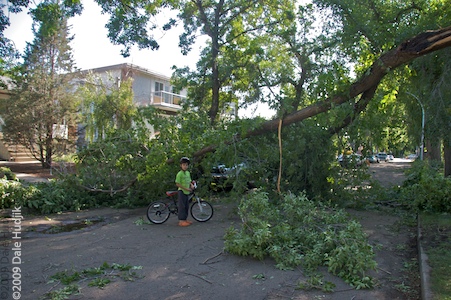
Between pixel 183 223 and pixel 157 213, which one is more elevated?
pixel 157 213

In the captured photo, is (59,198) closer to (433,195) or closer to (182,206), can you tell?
(182,206)

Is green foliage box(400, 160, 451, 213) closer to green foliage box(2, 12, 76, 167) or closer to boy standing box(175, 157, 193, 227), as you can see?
boy standing box(175, 157, 193, 227)

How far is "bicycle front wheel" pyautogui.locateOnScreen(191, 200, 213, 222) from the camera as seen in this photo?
882 centimetres

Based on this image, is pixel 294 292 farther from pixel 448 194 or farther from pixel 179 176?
pixel 448 194

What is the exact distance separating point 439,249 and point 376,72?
3952mm

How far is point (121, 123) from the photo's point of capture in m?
21.9

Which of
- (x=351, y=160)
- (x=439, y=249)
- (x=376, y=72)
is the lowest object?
(x=439, y=249)

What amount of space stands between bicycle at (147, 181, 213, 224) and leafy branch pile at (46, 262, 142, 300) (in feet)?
10.4

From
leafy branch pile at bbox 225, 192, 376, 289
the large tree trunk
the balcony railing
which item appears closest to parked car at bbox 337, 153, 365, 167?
the large tree trunk

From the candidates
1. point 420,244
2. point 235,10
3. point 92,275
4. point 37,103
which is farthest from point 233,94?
point 92,275

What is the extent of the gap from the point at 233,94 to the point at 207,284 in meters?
12.6

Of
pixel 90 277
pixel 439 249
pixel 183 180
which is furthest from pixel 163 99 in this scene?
pixel 439 249

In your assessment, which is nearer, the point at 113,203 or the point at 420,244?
the point at 420,244

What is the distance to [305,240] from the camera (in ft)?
20.4
